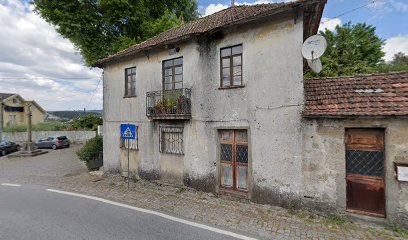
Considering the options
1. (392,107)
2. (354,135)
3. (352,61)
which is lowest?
(354,135)

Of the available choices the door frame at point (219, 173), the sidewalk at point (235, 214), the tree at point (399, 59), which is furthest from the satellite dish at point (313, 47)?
the tree at point (399, 59)

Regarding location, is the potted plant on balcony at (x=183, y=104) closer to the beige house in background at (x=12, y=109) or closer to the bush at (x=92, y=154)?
the bush at (x=92, y=154)

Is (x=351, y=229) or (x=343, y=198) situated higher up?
(x=343, y=198)

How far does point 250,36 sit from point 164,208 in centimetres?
619

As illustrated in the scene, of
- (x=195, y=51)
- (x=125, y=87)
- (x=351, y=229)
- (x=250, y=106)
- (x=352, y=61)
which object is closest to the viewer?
(x=351, y=229)

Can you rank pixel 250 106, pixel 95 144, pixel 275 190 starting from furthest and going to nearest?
1. pixel 95 144
2. pixel 250 106
3. pixel 275 190

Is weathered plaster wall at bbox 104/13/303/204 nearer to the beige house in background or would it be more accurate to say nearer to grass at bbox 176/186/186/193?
grass at bbox 176/186/186/193

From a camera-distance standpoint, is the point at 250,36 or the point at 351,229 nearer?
the point at 351,229

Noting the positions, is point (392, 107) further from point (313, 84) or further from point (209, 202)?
point (209, 202)

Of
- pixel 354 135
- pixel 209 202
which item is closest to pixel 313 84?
pixel 354 135

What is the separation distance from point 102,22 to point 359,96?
1688 cm

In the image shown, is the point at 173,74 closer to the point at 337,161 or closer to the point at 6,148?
the point at 337,161

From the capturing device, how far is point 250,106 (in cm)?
704

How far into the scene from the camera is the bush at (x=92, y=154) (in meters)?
12.2
